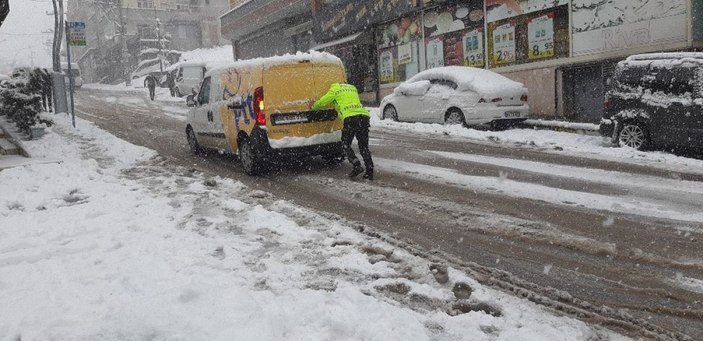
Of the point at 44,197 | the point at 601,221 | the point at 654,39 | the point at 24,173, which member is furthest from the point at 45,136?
the point at 654,39

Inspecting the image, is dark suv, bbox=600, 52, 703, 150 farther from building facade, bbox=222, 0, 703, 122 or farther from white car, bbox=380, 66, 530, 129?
building facade, bbox=222, 0, 703, 122

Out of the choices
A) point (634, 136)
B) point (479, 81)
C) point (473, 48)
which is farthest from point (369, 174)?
point (473, 48)

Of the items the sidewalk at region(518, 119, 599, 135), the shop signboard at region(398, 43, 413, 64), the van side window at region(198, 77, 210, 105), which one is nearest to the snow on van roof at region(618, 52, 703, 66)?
the sidewalk at region(518, 119, 599, 135)

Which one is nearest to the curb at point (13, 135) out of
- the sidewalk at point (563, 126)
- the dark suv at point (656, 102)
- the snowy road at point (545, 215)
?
the snowy road at point (545, 215)

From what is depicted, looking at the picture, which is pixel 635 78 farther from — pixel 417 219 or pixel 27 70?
Answer: pixel 27 70

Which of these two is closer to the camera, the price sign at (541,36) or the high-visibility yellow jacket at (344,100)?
the high-visibility yellow jacket at (344,100)

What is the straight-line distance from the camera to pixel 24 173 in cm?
911

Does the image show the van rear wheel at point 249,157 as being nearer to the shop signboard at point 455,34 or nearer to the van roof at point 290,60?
the van roof at point 290,60

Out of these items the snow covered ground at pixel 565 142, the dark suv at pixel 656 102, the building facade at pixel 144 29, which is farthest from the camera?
the building facade at pixel 144 29

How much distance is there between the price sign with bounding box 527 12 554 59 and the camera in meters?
16.5

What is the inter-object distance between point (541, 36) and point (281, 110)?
1111cm

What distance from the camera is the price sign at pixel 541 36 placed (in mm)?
16500

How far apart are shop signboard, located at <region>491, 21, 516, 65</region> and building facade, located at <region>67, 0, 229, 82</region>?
4427 centimetres

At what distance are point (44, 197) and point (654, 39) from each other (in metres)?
14.0
